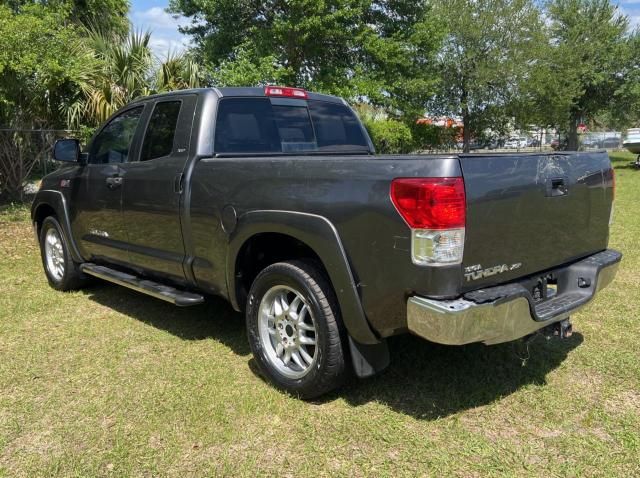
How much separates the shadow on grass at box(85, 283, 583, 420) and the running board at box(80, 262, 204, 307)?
46 centimetres

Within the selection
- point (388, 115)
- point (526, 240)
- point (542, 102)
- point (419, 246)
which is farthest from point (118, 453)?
point (542, 102)

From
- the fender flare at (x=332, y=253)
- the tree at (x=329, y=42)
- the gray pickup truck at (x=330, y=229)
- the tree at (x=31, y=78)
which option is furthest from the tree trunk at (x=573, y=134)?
the fender flare at (x=332, y=253)

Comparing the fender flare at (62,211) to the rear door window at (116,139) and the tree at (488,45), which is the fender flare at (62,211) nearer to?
the rear door window at (116,139)

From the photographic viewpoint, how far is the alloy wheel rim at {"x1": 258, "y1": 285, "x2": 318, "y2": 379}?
11.1ft

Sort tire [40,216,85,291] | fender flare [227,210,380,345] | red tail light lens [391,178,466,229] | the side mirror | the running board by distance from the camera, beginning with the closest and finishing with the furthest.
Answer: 1. red tail light lens [391,178,466,229]
2. fender flare [227,210,380,345]
3. the running board
4. the side mirror
5. tire [40,216,85,291]

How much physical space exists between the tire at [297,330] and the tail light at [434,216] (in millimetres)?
716

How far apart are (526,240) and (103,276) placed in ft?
11.6

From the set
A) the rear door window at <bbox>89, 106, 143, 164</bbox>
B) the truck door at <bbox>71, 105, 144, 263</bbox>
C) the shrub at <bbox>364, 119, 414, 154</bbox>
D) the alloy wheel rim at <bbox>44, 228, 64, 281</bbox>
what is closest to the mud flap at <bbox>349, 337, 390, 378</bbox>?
the truck door at <bbox>71, 105, 144, 263</bbox>

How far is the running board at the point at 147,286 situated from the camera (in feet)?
13.1

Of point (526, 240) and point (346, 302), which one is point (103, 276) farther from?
point (526, 240)

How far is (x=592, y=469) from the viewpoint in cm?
272

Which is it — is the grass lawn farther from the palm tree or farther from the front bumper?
the palm tree

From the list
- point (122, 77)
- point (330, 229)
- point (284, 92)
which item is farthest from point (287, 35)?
point (330, 229)

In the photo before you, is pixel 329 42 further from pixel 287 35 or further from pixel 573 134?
pixel 573 134
